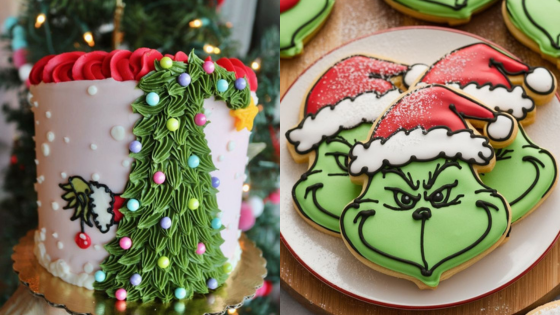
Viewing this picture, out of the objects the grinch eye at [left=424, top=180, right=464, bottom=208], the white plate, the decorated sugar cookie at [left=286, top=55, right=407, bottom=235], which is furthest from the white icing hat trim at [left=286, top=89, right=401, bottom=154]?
the grinch eye at [left=424, top=180, right=464, bottom=208]

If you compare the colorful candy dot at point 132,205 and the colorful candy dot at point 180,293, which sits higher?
the colorful candy dot at point 132,205

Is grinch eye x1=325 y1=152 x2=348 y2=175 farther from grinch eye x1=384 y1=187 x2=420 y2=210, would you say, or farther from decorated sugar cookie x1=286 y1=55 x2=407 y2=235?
grinch eye x1=384 y1=187 x2=420 y2=210

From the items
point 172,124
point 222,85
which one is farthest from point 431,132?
point 172,124

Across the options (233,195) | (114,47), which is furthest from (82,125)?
(114,47)

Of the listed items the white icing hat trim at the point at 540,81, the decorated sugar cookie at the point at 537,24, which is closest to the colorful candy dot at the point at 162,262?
the white icing hat trim at the point at 540,81

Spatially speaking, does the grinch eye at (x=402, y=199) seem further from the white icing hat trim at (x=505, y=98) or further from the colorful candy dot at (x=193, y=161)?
the colorful candy dot at (x=193, y=161)

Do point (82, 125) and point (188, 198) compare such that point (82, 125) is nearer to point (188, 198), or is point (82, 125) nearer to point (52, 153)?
point (52, 153)

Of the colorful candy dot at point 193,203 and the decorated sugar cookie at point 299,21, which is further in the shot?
the decorated sugar cookie at point 299,21
